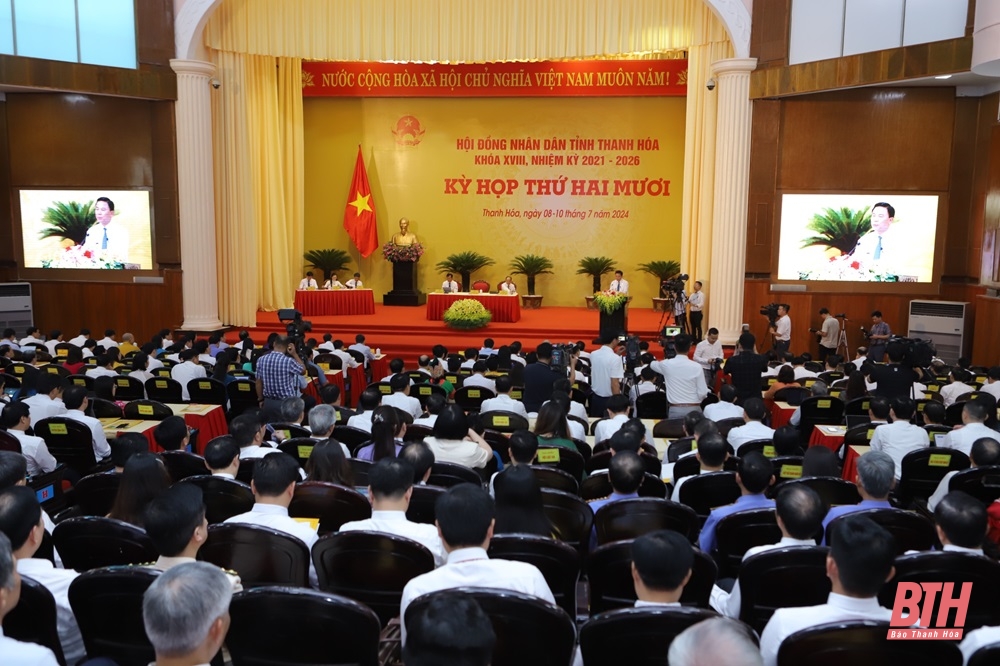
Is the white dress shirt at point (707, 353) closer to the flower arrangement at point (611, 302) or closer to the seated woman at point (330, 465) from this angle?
the flower arrangement at point (611, 302)

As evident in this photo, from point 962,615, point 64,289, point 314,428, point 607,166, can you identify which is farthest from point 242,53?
point 962,615

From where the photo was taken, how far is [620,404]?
20.4 ft

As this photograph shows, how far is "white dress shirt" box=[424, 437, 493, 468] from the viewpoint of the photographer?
17.3ft

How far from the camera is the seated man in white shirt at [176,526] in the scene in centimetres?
309

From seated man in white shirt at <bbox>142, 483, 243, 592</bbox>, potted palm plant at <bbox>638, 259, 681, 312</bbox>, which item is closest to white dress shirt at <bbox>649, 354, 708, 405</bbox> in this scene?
seated man in white shirt at <bbox>142, 483, 243, 592</bbox>

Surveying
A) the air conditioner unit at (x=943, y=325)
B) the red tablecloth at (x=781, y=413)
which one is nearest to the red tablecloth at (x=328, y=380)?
the red tablecloth at (x=781, y=413)

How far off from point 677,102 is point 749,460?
46.7 feet

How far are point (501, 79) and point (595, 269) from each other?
14.0ft

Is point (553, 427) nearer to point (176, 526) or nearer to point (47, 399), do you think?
point (176, 526)

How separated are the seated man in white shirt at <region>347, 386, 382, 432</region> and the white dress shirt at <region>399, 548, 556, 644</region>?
330 centimetres

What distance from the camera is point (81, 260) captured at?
48.8 ft

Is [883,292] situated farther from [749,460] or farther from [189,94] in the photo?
[189,94]

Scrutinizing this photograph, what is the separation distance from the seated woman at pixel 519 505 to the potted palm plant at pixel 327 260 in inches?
577

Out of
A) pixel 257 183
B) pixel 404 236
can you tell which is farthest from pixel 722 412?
pixel 257 183
